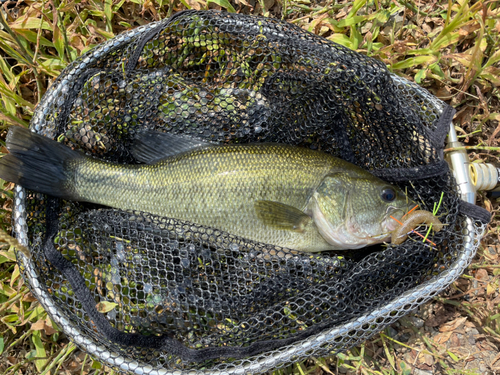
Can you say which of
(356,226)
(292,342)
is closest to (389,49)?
(356,226)

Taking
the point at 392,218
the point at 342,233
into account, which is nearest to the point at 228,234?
the point at 342,233

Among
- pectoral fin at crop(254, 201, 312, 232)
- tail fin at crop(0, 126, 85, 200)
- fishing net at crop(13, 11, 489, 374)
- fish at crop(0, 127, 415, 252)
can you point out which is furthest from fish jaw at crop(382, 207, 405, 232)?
tail fin at crop(0, 126, 85, 200)

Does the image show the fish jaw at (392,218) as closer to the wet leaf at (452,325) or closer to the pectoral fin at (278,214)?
the pectoral fin at (278,214)

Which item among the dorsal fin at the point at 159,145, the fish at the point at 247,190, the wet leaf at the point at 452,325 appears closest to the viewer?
the fish at the point at 247,190

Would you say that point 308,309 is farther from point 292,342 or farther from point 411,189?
point 411,189

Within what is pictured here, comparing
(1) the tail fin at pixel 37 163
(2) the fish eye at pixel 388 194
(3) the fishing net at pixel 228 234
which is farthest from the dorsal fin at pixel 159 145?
(2) the fish eye at pixel 388 194

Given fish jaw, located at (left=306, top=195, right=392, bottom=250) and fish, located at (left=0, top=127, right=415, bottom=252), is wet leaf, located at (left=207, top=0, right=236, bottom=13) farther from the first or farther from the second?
fish jaw, located at (left=306, top=195, right=392, bottom=250)
